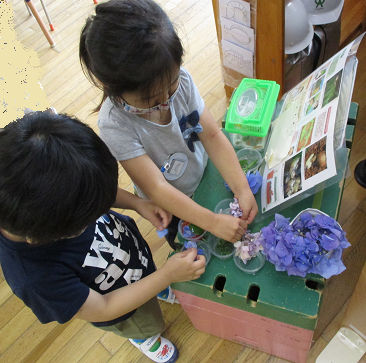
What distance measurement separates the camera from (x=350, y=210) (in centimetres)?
127

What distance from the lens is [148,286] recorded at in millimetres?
Result: 735

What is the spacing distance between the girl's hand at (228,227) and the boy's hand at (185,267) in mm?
67

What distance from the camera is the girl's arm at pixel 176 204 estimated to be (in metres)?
0.75

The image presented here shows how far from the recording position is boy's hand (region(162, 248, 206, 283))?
28.1 inches

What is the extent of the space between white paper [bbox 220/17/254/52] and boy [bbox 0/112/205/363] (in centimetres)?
89

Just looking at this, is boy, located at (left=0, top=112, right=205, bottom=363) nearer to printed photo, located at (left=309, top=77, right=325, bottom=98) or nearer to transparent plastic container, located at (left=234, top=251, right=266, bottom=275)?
transparent plastic container, located at (left=234, top=251, right=266, bottom=275)

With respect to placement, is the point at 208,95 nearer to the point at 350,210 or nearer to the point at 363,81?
the point at 363,81

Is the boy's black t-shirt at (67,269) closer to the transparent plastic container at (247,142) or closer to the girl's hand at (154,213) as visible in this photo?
the girl's hand at (154,213)

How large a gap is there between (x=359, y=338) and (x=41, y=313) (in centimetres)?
86

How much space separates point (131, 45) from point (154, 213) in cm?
43

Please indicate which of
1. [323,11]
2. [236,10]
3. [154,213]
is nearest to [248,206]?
[154,213]

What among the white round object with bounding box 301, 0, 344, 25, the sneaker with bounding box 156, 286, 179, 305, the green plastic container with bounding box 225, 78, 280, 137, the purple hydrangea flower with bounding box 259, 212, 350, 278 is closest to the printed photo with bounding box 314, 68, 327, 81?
the green plastic container with bounding box 225, 78, 280, 137

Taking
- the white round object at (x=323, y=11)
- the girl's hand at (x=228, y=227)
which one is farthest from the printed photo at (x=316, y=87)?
the white round object at (x=323, y=11)

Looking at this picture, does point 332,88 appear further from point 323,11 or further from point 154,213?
point 323,11
